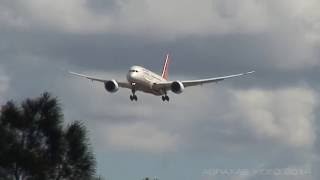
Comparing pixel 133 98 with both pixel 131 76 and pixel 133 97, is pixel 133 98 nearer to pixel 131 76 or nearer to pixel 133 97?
pixel 133 97

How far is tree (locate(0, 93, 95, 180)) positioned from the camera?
65812mm

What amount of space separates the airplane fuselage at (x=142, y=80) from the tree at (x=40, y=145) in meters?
119

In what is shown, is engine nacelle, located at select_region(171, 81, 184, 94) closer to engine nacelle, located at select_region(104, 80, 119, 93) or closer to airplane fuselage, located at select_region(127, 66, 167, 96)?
airplane fuselage, located at select_region(127, 66, 167, 96)

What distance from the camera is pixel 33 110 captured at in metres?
69.9

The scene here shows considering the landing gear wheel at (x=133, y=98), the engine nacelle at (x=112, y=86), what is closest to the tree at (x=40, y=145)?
the landing gear wheel at (x=133, y=98)

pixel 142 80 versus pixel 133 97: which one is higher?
pixel 142 80

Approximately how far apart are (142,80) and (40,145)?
402 feet

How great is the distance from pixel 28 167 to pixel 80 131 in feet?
20.2

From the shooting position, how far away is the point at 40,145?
6775 cm

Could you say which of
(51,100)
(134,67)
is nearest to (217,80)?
(134,67)

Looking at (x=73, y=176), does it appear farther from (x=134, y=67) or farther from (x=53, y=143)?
(x=134, y=67)

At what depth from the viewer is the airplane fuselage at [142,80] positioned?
7480 inches

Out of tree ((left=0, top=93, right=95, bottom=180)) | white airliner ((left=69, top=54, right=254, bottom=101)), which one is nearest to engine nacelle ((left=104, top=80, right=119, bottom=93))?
white airliner ((left=69, top=54, right=254, bottom=101))

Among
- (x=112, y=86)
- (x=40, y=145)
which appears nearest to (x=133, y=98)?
(x=112, y=86)
